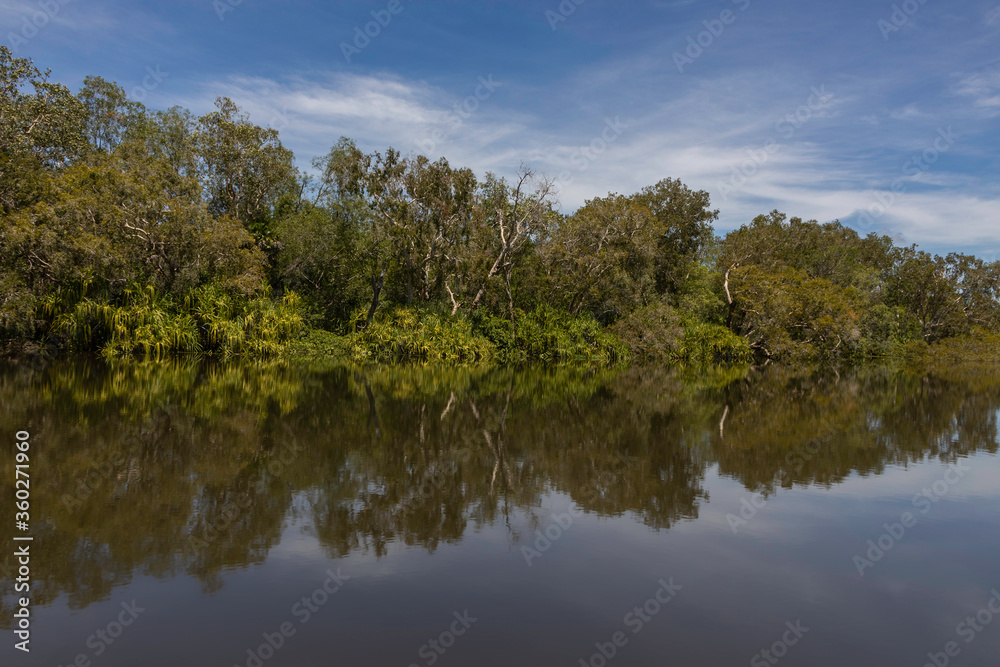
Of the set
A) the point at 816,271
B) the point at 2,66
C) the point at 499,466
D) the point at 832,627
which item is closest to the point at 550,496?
Answer: the point at 499,466

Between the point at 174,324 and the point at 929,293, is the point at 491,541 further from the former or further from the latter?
the point at 929,293

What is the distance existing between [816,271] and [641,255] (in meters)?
20.9

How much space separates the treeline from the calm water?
46.5 ft

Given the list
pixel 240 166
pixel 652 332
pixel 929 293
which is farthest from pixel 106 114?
pixel 929 293

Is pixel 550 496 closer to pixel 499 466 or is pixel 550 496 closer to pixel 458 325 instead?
pixel 499 466

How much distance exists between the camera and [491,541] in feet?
17.1

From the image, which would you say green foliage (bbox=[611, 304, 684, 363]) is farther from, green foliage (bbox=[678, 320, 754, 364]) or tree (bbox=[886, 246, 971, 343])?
tree (bbox=[886, 246, 971, 343])

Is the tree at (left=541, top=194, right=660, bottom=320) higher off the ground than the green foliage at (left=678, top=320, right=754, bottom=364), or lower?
higher

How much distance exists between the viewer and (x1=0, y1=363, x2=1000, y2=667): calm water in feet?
11.9

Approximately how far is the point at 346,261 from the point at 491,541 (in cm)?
2978

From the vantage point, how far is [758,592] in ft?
14.3

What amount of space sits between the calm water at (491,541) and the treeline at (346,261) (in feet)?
46.5

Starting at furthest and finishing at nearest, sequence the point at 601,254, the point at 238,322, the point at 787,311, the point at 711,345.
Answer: the point at 787,311 → the point at 711,345 → the point at 601,254 → the point at 238,322

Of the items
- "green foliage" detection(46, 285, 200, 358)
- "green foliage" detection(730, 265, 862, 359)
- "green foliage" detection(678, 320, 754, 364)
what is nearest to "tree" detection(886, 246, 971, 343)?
"green foliage" detection(730, 265, 862, 359)
